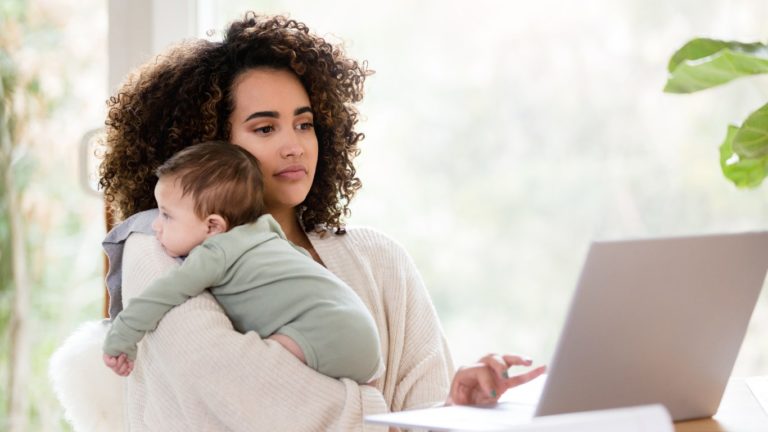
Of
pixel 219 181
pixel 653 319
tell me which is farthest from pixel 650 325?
pixel 219 181

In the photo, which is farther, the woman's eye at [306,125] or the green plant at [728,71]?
the woman's eye at [306,125]

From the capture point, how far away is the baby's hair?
176 cm

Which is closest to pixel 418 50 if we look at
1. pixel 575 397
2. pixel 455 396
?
pixel 455 396

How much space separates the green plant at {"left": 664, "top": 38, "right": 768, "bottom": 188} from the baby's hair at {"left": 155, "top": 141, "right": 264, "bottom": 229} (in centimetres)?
76

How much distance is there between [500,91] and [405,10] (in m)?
0.36

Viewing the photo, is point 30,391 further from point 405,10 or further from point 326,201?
point 405,10

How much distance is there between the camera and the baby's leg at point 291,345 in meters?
1.71

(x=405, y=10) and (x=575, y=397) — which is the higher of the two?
(x=405, y=10)

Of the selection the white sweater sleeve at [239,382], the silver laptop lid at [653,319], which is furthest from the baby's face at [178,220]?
the silver laptop lid at [653,319]

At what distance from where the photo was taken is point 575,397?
1189 mm

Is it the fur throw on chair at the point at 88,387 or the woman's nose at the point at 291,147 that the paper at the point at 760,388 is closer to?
the woman's nose at the point at 291,147

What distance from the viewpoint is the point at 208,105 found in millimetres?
1986

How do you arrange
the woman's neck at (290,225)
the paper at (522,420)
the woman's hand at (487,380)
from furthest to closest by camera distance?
the woman's neck at (290,225), the woman's hand at (487,380), the paper at (522,420)

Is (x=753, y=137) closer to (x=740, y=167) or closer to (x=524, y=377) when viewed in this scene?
(x=740, y=167)
